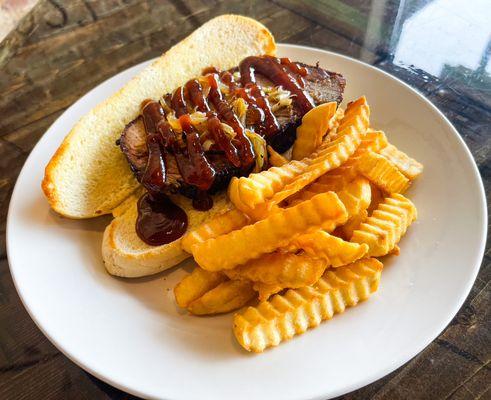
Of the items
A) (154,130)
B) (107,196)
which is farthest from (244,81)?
(107,196)

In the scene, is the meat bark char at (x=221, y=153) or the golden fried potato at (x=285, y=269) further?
the meat bark char at (x=221, y=153)

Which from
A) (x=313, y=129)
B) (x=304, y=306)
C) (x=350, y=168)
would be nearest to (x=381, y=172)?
(x=350, y=168)

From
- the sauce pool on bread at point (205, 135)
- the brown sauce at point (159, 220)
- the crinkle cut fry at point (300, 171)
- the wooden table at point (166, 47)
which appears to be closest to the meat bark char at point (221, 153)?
the sauce pool on bread at point (205, 135)

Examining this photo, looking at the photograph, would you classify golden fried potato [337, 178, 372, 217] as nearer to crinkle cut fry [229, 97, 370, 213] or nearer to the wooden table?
crinkle cut fry [229, 97, 370, 213]

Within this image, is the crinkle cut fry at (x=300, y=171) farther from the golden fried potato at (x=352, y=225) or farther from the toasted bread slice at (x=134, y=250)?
the toasted bread slice at (x=134, y=250)

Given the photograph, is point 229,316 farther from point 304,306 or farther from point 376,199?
point 376,199

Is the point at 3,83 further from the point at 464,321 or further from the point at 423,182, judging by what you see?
the point at 464,321
